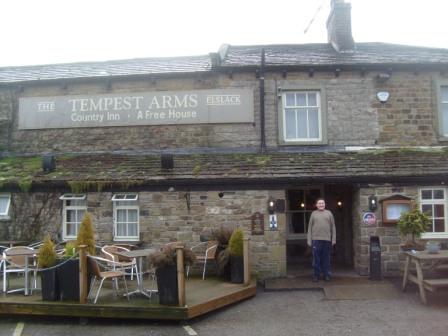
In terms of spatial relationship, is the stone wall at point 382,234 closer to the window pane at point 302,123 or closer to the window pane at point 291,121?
the window pane at point 302,123

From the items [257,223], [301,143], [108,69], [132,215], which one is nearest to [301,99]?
[301,143]

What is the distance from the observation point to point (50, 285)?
721 cm

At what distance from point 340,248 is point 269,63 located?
17.7 feet

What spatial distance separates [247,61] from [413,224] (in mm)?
5983

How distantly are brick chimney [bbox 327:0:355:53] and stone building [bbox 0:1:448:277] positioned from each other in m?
0.04

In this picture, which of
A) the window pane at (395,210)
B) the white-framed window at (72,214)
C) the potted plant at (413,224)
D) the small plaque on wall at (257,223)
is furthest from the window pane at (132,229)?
the potted plant at (413,224)

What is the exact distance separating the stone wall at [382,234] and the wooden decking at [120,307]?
3.65 meters

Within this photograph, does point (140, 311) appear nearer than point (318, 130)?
Yes

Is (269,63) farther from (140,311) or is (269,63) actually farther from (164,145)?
(140,311)

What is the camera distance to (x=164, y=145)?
11.8m

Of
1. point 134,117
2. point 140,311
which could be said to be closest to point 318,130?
point 134,117

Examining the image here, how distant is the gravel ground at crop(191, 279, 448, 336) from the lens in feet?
21.2

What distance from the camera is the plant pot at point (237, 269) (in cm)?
870

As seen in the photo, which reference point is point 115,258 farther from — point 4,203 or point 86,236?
point 4,203
